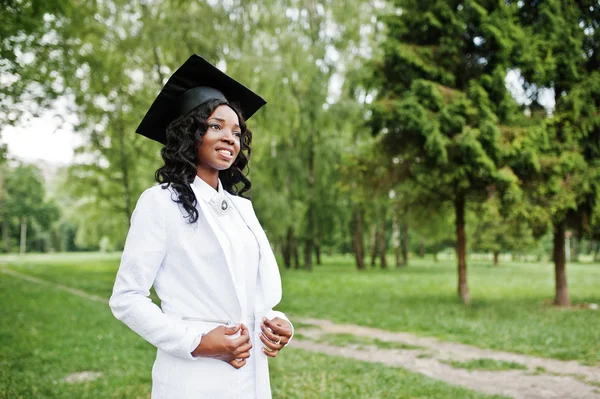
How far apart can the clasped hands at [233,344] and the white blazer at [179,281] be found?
5 cm

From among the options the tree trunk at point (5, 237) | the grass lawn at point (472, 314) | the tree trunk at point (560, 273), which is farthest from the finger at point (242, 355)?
the tree trunk at point (5, 237)

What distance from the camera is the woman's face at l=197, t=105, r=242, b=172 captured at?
6.77ft

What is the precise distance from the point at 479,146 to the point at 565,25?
4.22 metres

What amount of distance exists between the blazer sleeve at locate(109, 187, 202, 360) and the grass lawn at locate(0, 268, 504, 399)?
4.40 meters

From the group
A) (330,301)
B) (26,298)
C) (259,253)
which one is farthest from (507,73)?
(26,298)

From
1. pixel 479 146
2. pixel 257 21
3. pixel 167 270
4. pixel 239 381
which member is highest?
pixel 257 21

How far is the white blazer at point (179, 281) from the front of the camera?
1.79 metres

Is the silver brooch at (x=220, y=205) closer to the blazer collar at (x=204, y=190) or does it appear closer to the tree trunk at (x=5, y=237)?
the blazer collar at (x=204, y=190)

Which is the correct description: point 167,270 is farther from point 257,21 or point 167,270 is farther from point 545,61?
point 257,21

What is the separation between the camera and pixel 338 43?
25.2m

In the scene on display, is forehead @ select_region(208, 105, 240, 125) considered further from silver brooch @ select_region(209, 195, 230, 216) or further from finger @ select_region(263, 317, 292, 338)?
finger @ select_region(263, 317, 292, 338)

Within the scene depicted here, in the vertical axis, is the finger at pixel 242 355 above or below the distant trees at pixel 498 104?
below

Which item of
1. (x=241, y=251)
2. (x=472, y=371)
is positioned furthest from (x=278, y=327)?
(x=472, y=371)

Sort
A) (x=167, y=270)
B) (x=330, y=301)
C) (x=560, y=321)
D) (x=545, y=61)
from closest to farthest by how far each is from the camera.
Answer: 1. (x=167, y=270)
2. (x=560, y=321)
3. (x=545, y=61)
4. (x=330, y=301)
